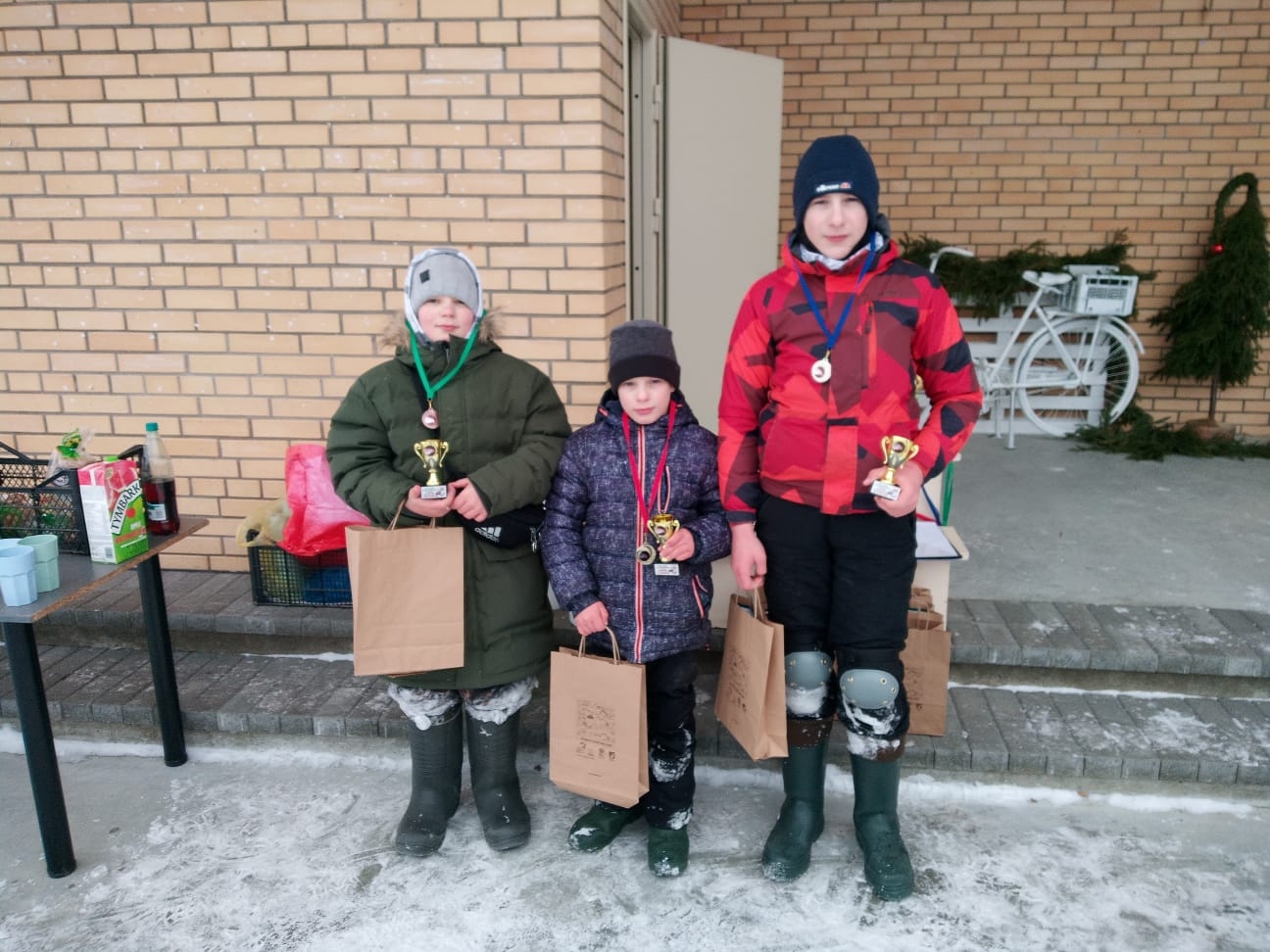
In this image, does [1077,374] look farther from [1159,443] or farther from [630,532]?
[630,532]

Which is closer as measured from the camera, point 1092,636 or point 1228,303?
point 1092,636

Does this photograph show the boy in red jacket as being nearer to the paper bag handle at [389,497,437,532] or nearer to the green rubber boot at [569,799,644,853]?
the green rubber boot at [569,799,644,853]

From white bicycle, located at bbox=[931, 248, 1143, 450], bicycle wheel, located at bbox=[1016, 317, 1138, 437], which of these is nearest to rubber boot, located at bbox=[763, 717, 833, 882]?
white bicycle, located at bbox=[931, 248, 1143, 450]

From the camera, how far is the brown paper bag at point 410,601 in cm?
220

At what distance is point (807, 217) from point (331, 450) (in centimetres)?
127

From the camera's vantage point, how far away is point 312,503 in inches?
125

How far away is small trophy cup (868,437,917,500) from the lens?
6.64ft

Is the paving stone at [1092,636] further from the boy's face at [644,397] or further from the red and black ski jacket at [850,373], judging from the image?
the boy's face at [644,397]

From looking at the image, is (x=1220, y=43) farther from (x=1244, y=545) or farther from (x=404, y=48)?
(x=404, y=48)

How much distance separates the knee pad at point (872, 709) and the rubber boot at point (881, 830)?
0.22ft

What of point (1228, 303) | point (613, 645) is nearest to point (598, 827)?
point (613, 645)

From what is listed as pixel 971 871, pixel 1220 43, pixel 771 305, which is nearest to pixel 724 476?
pixel 771 305

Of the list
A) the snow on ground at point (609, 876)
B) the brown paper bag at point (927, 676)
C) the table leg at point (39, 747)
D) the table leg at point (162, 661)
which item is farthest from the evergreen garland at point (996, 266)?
the table leg at point (39, 747)

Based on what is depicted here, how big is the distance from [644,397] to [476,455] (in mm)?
450
